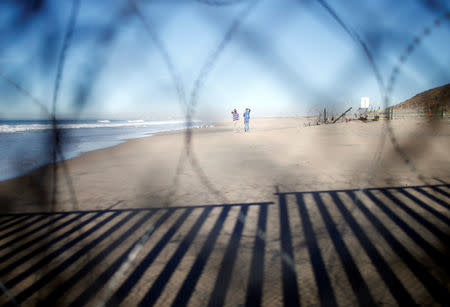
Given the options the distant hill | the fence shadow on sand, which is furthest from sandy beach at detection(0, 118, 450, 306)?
the distant hill

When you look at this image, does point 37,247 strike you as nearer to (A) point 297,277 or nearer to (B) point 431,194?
(A) point 297,277

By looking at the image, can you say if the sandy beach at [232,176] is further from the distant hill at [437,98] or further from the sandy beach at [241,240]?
the distant hill at [437,98]

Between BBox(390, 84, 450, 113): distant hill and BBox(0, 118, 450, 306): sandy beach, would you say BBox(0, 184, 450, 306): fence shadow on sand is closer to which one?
BBox(0, 118, 450, 306): sandy beach

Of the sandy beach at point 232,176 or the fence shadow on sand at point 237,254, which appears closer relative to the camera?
the fence shadow on sand at point 237,254

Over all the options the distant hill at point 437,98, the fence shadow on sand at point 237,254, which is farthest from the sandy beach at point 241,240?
the distant hill at point 437,98

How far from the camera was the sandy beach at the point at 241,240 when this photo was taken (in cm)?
211

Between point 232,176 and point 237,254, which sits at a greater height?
point 232,176

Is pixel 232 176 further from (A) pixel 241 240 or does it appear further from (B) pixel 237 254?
(B) pixel 237 254

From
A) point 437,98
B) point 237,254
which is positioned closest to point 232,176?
point 237,254

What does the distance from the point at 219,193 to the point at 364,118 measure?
14633mm

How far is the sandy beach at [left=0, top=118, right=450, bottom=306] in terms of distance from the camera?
2.11 meters

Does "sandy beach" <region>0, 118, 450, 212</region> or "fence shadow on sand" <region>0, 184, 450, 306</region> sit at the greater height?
"sandy beach" <region>0, 118, 450, 212</region>

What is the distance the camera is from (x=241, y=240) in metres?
2.95

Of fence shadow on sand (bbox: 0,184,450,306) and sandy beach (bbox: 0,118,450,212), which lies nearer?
fence shadow on sand (bbox: 0,184,450,306)
